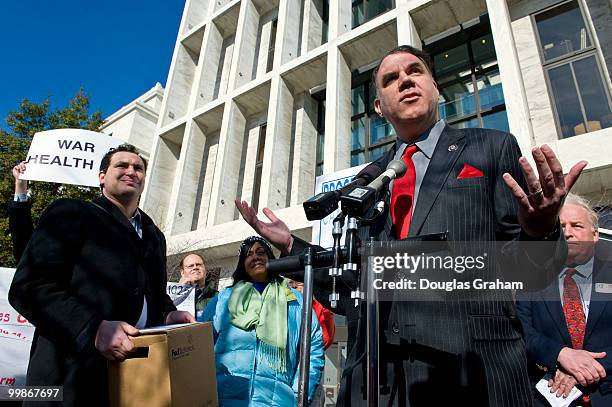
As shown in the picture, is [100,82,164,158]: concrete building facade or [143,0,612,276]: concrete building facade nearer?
[143,0,612,276]: concrete building facade

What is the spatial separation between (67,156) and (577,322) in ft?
17.8

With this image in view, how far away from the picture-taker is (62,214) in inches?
72.1

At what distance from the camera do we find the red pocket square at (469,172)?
118cm

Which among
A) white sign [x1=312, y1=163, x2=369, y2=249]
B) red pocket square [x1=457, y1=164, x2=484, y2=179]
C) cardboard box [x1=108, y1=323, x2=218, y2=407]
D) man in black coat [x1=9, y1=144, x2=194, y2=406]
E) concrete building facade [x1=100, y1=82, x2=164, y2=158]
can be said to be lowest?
cardboard box [x1=108, y1=323, x2=218, y2=407]

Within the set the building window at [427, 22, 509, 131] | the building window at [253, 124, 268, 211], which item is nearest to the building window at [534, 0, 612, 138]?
the building window at [427, 22, 509, 131]

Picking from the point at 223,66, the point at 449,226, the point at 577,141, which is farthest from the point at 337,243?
the point at 223,66

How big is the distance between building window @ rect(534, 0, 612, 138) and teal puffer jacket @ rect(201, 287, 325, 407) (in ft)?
28.0

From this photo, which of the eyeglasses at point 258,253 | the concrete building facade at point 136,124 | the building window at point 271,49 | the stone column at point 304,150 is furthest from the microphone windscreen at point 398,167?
the concrete building facade at point 136,124

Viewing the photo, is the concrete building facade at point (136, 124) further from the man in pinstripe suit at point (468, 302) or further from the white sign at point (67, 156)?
the man in pinstripe suit at point (468, 302)

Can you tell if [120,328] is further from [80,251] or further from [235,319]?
[235,319]

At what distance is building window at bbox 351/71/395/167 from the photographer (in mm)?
12164

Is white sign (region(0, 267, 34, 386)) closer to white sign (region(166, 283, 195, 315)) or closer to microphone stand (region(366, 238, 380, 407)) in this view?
white sign (region(166, 283, 195, 315))

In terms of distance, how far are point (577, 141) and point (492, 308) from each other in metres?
7.69

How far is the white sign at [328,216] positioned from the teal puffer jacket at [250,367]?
1.66 metres
